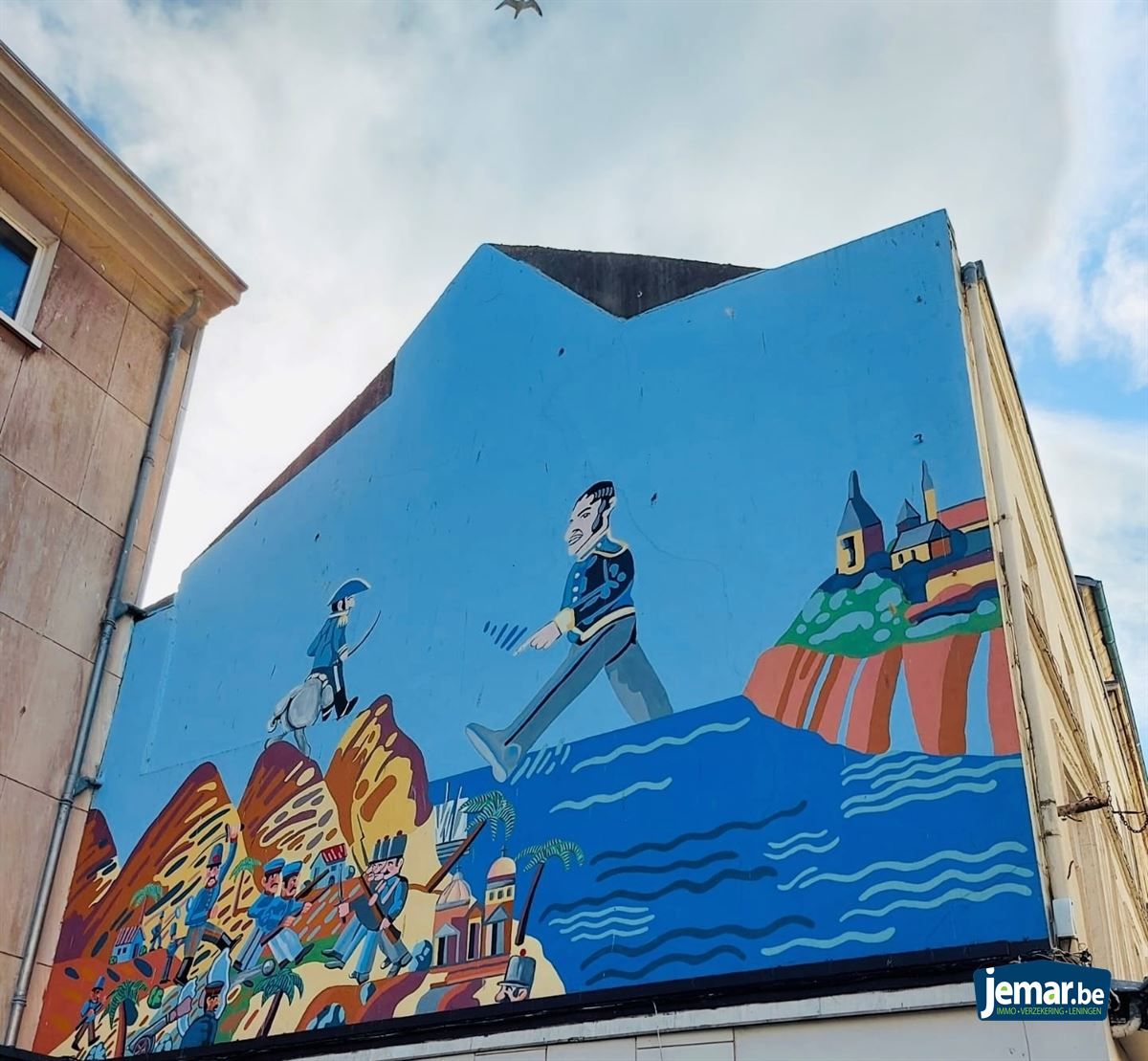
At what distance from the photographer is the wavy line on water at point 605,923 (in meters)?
6.38

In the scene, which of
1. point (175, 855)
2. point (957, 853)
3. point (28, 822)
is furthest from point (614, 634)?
point (28, 822)

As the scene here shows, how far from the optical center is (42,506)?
33.6 ft

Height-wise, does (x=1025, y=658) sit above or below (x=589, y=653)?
below

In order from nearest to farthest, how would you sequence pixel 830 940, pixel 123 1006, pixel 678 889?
pixel 830 940
pixel 678 889
pixel 123 1006

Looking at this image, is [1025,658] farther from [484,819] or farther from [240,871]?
[240,871]

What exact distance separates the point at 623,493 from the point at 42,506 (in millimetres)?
5497

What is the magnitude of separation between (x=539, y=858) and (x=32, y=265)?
7457 mm

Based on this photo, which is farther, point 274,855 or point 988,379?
point 274,855

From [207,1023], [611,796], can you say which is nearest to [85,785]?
[207,1023]

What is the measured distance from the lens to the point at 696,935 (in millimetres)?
6160

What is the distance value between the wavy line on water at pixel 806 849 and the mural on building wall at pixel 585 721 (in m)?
0.02

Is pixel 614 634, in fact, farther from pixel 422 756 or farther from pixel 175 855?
pixel 175 855

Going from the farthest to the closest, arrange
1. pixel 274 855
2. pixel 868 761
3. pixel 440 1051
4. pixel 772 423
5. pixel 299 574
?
1. pixel 299 574
2. pixel 274 855
3. pixel 772 423
4. pixel 440 1051
5. pixel 868 761

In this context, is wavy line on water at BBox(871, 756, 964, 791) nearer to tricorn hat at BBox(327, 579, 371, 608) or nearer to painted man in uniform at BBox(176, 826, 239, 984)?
tricorn hat at BBox(327, 579, 371, 608)
